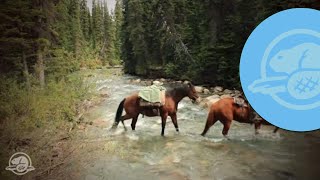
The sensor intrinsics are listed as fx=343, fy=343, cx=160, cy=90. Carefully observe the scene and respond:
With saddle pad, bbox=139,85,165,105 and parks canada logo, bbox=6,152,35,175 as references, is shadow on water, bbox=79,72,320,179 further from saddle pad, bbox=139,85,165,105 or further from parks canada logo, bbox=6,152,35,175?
parks canada logo, bbox=6,152,35,175

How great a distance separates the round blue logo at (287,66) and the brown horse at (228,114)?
0.70ft

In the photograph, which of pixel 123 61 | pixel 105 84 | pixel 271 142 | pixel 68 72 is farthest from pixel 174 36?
pixel 271 142

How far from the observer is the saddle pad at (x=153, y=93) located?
3.24 m

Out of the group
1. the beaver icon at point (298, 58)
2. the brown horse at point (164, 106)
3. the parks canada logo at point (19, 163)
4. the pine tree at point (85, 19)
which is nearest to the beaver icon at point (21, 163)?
the parks canada logo at point (19, 163)

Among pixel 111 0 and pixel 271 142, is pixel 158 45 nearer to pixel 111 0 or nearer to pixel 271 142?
pixel 111 0

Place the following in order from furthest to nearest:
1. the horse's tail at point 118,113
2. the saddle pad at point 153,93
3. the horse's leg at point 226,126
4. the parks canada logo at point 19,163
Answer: the horse's leg at point 226,126 → the saddle pad at point 153,93 → the horse's tail at point 118,113 → the parks canada logo at point 19,163

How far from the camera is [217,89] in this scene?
133 inches

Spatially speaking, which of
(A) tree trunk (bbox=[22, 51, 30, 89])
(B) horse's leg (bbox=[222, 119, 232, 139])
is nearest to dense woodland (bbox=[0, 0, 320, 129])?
(A) tree trunk (bbox=[22, 51, 30, 89])

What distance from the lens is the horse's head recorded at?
3.30m

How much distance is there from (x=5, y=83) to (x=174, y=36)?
1510 mm

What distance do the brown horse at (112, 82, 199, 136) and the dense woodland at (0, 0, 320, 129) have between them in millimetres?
139

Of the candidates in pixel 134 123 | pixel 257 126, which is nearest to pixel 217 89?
pixel 257 126

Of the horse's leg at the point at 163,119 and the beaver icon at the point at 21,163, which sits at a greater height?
the horse's leg at the point at 163,119

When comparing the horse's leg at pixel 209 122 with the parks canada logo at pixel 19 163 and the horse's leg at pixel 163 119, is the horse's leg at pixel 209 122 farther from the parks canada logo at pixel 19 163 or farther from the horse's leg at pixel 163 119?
the parks canada logo at pixel 19 163
